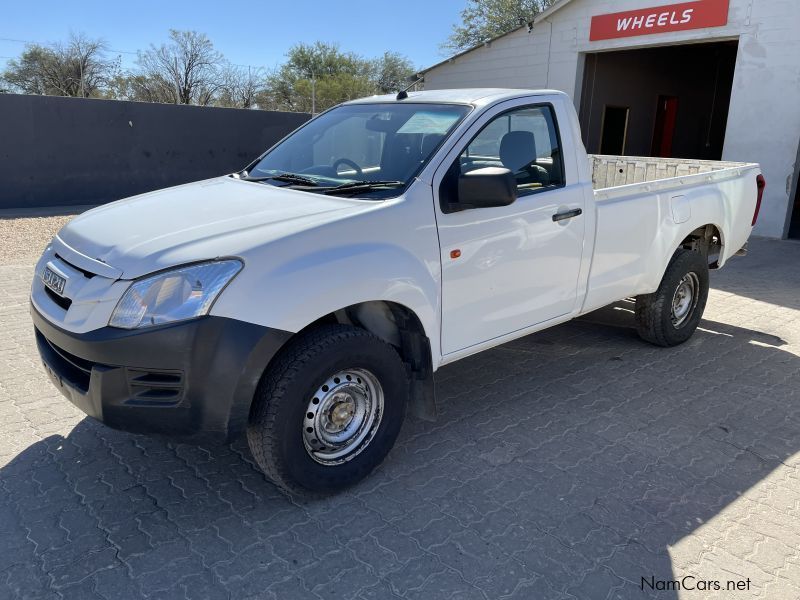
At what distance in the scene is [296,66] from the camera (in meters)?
→ 42.6

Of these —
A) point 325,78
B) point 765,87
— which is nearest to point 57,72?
point 325,78

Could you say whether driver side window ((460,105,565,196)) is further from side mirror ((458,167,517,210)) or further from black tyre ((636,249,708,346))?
black tyre ((636,249,708,346))

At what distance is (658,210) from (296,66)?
4102 cm

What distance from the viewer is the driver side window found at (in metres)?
3.94

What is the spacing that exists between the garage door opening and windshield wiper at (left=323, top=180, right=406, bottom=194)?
47.1 feet

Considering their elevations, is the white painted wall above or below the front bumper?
above

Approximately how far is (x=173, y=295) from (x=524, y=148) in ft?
7.88

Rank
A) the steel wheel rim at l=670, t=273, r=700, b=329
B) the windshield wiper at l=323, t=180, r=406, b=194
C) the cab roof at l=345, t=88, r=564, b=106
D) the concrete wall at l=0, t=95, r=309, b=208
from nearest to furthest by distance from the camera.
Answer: the windshield wiper at l=323, t=180, r=406, b=194 < the cab roof at l=345, t=88, r=564, b=106 < the steel wheel rim at l=670, t=273, r=700, b=329 < the concrete wall at l=0, t=95, r=309, b=208

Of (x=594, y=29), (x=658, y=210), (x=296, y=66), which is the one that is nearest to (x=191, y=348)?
(x=658, y=210)

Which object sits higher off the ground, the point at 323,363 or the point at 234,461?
the point at 323,363

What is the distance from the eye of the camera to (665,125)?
21156mm

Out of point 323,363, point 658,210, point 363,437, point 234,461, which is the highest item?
point 658,210

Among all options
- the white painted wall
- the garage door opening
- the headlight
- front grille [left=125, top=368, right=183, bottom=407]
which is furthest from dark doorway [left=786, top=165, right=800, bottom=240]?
front grille [left=125, top=368, right=183, bottom=407]

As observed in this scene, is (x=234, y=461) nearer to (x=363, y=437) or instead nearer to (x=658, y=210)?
(x=363, y=437)
